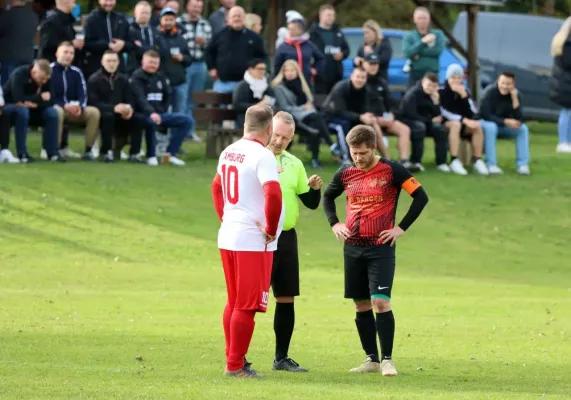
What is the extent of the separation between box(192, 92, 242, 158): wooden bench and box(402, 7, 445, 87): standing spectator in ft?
12.5

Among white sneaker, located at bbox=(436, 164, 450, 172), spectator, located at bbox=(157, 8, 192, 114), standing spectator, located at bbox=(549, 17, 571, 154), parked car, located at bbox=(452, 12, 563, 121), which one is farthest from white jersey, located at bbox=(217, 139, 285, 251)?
parked car, located at bbox=(452, 12, 563, 121)

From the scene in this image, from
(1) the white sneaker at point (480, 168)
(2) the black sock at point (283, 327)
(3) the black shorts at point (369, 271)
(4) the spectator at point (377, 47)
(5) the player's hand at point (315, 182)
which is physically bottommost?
(1) the white sneaker at point (480, 168)

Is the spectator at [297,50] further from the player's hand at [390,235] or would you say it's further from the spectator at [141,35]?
the player's hand at [390,235]

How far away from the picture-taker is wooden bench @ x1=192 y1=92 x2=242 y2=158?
962 inches

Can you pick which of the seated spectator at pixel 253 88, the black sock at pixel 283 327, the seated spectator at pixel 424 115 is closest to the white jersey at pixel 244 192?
the black sock at pixel 283 327

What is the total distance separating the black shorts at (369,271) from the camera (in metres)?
10.5

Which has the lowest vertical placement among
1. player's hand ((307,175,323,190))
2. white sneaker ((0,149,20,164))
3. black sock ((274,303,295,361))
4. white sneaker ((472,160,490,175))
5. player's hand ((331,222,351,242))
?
white sneaker ((472,160,490,175))

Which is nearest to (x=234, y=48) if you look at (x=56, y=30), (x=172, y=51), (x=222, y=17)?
(x=172, y=51)

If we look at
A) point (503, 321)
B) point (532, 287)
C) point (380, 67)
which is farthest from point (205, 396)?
point (380, 67)

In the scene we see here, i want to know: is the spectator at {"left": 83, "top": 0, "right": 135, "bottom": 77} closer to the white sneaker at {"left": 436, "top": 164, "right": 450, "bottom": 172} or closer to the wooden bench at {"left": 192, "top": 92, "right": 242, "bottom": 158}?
the wooden bench at {"left": 192, "top": 92, "right": 242, "bottom": 158}

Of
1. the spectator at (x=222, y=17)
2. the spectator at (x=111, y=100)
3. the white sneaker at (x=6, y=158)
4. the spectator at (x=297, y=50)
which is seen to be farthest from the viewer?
the spectator at (x=222, y=17)

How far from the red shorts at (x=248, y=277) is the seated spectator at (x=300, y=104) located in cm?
1345

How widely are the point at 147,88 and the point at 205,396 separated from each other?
1460 cm

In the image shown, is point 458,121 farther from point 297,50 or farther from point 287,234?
point 287,234
